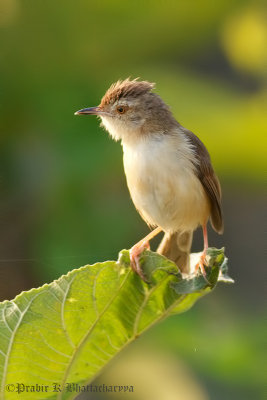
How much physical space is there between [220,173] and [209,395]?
3.36ft

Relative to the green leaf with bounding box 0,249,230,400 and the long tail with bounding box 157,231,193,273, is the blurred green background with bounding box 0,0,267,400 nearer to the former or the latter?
the long tail with bounding box 157,231,193,273

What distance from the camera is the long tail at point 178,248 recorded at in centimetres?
289

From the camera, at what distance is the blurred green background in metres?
3.05

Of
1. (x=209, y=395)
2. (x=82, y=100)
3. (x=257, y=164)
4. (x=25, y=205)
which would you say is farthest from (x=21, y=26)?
(x=209, y=395)

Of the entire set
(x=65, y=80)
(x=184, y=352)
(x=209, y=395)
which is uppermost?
(x=65, y=80)

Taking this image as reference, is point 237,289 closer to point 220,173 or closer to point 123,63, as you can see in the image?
point 220,173

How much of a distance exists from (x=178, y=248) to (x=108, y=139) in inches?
31.2

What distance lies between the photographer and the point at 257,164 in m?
2.91

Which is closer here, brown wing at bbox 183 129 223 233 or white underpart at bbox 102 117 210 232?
white underpart at bbox 102 117 210 232

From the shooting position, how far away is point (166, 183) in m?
2.82
